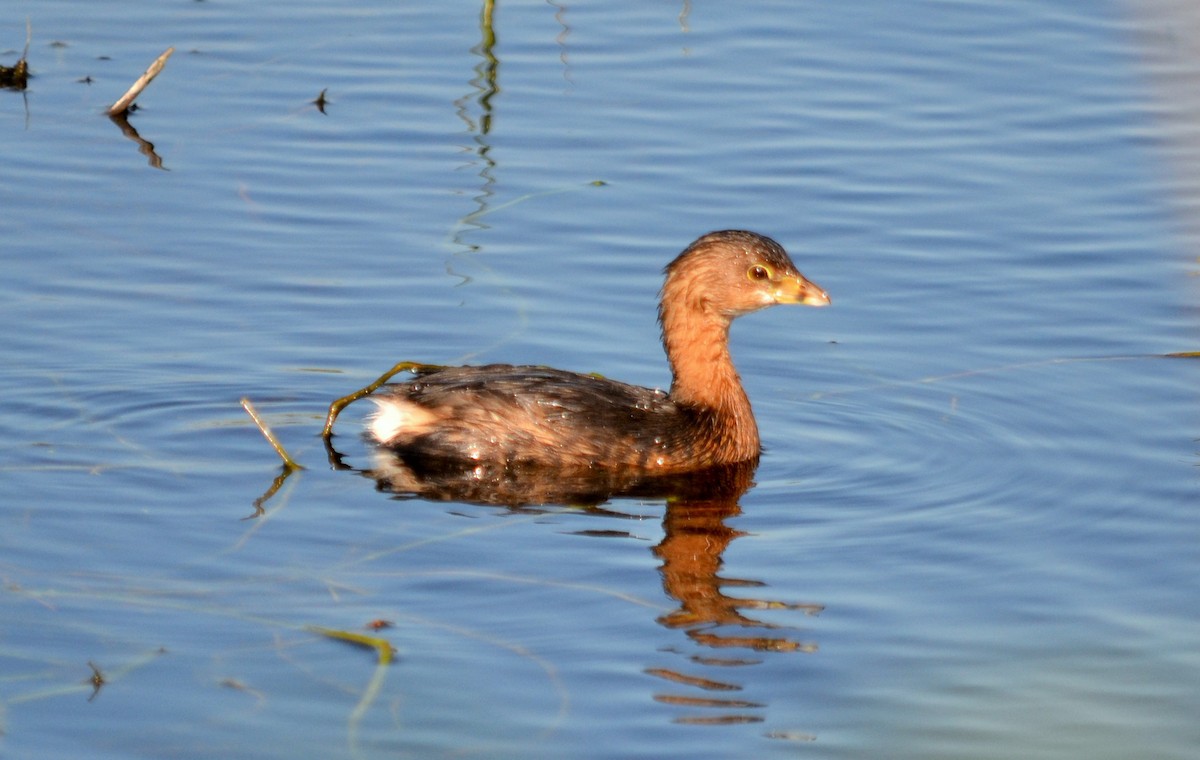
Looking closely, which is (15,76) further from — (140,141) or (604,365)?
(604,365)

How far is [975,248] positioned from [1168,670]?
534 cm

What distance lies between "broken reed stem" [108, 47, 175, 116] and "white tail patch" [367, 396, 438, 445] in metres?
4.91

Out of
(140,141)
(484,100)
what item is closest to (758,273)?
(484,100)

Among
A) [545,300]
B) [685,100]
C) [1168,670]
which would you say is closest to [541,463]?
[545,300]

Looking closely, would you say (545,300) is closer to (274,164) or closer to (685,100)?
(274,164)

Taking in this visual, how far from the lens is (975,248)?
11.0m

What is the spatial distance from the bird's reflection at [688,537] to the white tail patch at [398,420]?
3.7 inches

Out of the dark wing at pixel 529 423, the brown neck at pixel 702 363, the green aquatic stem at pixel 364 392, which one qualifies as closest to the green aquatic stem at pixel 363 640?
the green aquatic stem at pixel 364 392

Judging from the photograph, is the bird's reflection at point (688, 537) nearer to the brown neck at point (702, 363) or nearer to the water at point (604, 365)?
the water at point (604, 365)

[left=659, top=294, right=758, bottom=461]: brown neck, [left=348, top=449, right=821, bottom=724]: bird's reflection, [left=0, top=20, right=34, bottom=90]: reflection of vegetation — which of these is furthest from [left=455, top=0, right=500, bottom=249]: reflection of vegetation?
[left=0, top=20, right=34, bottom=90]: reflection of vegetation

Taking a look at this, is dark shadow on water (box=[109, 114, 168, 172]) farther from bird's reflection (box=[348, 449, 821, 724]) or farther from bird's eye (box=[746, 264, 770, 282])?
bird's eye (box=[746, 264, 770, 282])

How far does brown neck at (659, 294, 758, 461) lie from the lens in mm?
8977

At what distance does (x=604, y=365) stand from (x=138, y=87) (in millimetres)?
4792

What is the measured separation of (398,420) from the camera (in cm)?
864
